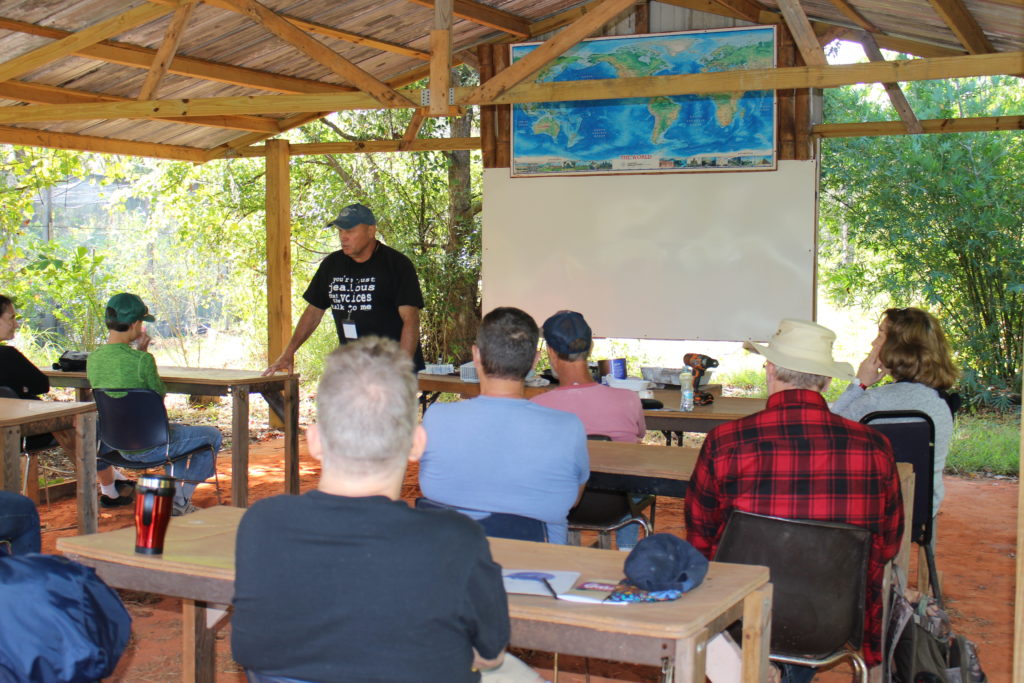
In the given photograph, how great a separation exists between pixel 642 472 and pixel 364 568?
1863 millimetres

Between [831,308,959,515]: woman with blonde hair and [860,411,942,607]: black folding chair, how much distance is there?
0.05 metres

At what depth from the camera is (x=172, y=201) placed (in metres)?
12.4

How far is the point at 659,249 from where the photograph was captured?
786cm

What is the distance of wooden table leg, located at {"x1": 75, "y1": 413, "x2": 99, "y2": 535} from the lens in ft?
15.3

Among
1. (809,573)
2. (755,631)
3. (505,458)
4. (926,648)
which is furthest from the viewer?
(926,648)

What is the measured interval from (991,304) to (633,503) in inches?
272

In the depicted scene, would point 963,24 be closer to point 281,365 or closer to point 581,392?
point 581,392

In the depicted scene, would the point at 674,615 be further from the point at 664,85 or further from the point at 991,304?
the point at 991,304

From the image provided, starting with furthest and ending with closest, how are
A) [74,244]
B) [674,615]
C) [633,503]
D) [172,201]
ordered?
1. [74,244]
2. [172,201]
3. [633,503]
4. [674,615]

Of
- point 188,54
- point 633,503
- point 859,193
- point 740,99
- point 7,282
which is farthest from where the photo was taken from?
point 859,193

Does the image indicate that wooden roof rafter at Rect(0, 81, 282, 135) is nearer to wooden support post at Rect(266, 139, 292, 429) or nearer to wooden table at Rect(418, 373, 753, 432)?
wooden support post at Rect(266, 139, 292, 429)

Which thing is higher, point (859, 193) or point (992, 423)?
point (859, 193)

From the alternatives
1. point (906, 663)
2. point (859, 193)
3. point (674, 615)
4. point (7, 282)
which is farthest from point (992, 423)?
point (7, 282)

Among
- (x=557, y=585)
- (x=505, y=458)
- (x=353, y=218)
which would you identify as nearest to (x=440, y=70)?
(x=353, y=218)
